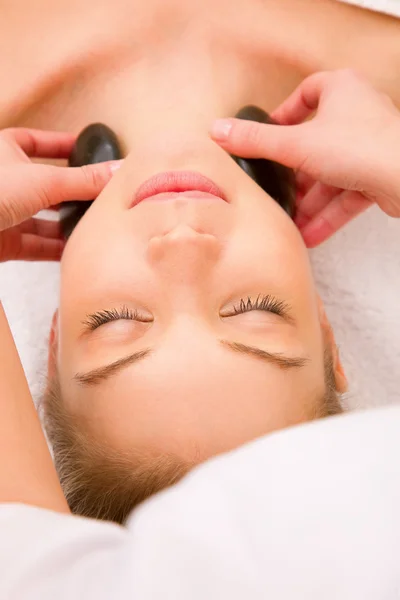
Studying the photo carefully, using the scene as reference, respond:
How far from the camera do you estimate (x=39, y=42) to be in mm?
867

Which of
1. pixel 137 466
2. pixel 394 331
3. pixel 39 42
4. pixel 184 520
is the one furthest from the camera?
pixel 394 331

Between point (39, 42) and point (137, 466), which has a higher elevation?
point (39, 42)

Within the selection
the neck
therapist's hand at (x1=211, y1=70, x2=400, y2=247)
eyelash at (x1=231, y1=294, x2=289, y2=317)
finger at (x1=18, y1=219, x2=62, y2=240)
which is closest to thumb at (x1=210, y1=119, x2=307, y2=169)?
therapist's hand at (x1=211, y1=70, x2=400, y2=247)

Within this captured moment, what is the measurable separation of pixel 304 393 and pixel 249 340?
101 mm

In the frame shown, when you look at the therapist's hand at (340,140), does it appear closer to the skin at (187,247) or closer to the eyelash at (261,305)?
the skin at (187,247)

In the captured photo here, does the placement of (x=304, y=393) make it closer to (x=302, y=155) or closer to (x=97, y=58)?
(x=302, y=155)

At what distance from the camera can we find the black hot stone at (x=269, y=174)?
78 centimetres

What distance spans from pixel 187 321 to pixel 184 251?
83mm

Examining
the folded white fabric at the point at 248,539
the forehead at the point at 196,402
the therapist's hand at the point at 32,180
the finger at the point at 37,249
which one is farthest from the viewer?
the finger at the point at 37,249

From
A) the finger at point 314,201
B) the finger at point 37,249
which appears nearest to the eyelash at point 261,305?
the finger at point 314,201

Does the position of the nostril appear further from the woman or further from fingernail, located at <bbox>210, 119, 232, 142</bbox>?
fingernail, located at <bbox>210, 119, 232, 142</bbox>

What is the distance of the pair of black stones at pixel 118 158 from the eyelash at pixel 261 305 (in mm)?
218

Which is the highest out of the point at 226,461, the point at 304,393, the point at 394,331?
the point at 226,461

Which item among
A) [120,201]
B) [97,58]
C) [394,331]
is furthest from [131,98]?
[394,331]
